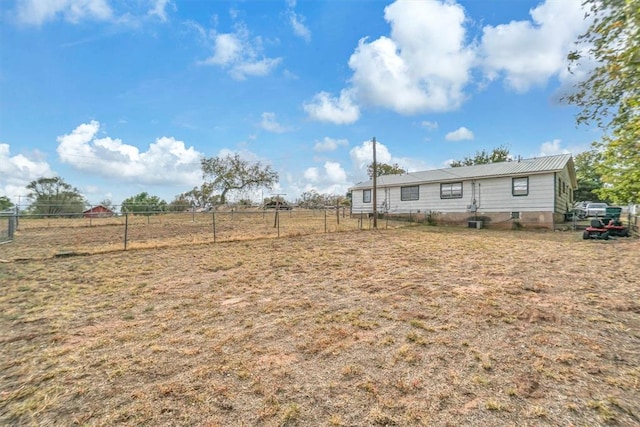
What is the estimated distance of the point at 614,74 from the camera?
2.35 metres

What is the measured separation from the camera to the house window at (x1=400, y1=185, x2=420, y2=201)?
18922mm

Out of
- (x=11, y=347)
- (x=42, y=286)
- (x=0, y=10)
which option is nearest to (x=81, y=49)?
(x=0, y=10)

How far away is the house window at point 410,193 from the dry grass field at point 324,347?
13.1 meters

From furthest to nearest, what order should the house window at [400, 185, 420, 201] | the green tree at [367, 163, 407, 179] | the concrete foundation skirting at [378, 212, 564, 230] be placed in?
1. the green tree at [367, 163, 407, 179]
2. the house window at [400, 185, 420, 201]
3. the concrete foundation skirting at [378, 212, 564, 230]

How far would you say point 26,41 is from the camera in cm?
912

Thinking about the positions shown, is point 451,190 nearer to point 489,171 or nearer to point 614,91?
point 489,171

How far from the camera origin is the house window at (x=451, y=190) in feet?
56.0

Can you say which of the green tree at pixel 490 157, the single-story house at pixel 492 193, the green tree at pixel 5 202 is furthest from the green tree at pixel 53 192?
the green tree at pixel 490 157

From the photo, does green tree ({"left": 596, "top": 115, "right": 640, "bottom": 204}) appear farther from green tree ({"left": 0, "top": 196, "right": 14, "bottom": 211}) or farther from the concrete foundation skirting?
green tree ({"left": 0, "top": 196, "right": 14, "bottom": 211})

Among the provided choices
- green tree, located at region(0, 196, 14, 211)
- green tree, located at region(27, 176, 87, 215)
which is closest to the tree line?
green tree, located at region(0, 196, 14, 211)

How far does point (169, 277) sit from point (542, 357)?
591 cm

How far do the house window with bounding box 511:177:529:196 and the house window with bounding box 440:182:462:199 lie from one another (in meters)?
2.73

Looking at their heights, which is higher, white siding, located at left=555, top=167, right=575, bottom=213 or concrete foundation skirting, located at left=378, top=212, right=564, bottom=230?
white siding, located at left=555, top=167, right=575, bottom=213

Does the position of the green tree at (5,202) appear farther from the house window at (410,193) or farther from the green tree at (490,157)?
the green tree at (490,157)
